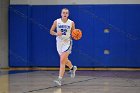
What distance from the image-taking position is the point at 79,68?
15781mm

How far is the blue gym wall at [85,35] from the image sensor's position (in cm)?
1555

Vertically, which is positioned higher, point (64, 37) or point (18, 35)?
point (18, 35)

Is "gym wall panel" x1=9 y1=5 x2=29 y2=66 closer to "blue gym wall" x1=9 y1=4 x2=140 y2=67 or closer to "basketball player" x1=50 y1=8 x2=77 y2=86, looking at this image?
"blue gym wall" x1=9 y1=4 x2=140 y2=67

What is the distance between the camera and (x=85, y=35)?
51.4ft

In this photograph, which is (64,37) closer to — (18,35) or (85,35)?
(85,35)

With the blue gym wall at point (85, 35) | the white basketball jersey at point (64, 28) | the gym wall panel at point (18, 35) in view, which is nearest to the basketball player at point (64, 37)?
the white basketball jersey at point (64, 28)

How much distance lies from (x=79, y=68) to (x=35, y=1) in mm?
3237

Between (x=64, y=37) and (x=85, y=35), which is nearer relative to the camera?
(x=64, y=37)

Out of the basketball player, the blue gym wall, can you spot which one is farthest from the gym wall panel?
the basketball player

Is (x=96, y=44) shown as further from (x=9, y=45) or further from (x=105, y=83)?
(x=105, y=83)

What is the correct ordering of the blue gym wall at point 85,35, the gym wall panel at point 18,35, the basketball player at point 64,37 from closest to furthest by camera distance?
the basketball player at point 64,37 < the blue gym wall at point 85,35 < the gym wall panel at point 18,35

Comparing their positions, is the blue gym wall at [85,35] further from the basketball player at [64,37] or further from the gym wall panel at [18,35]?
the basketball player at [64,37]

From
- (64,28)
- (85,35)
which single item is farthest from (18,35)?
(64,28)

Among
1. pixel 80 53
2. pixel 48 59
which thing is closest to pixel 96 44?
pixel 80 53
